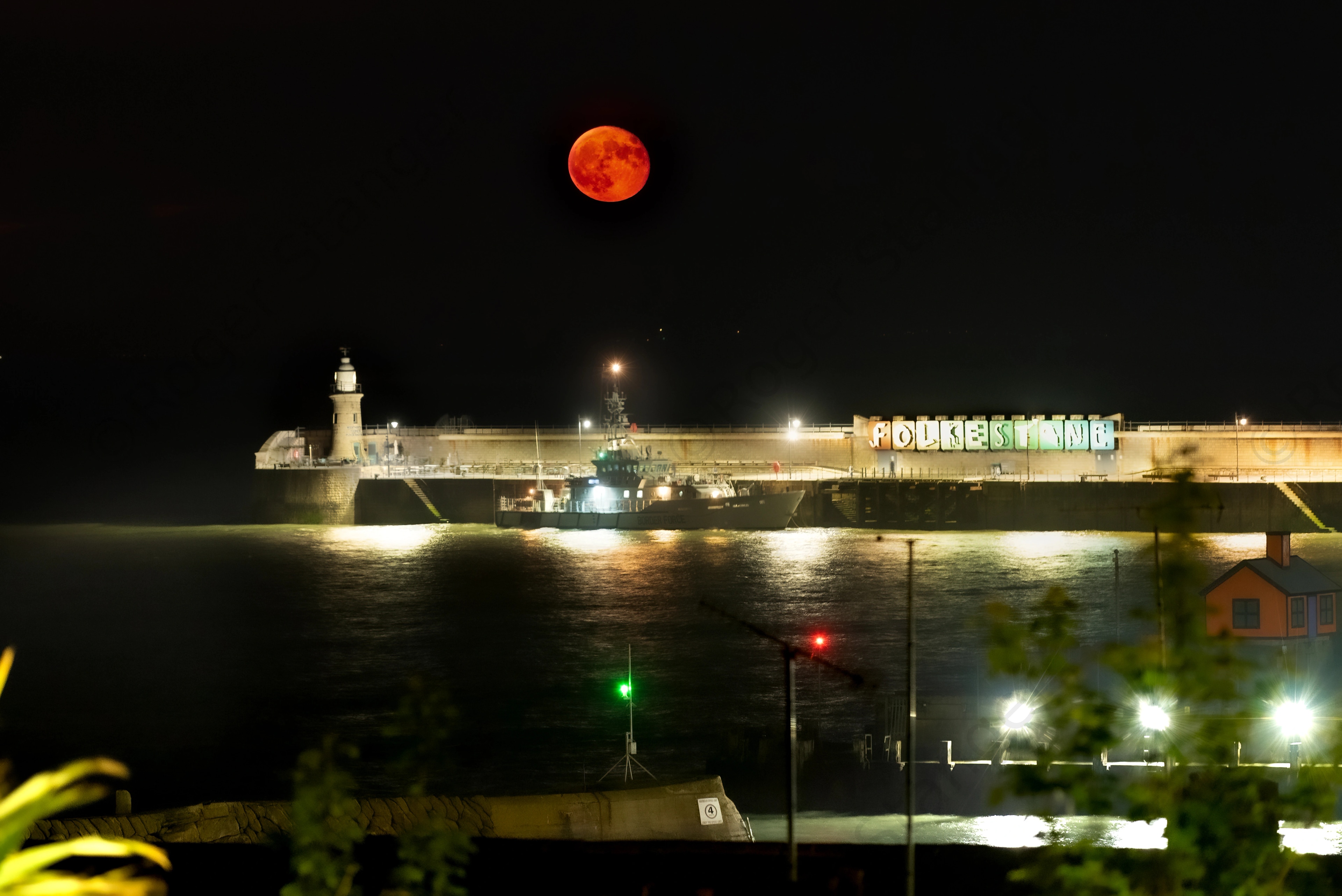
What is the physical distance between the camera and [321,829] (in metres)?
6.03

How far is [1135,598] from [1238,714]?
26.2 metres

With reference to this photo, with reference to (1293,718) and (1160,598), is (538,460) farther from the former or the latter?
(1160,598)

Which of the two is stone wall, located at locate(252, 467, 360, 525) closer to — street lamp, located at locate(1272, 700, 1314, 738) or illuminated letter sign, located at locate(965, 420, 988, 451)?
illuminated letter sign, located at locate(965, 420, 988, 451)

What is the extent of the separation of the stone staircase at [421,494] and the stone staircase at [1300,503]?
3212cm

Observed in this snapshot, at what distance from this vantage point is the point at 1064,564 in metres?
34.7

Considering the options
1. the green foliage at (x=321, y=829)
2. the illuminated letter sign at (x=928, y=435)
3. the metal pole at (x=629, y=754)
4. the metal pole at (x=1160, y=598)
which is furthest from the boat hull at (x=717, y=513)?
the metal pole at (x=1160, y=598)

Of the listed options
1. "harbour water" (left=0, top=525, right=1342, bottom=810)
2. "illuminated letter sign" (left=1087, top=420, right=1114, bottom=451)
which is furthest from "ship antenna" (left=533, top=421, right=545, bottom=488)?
"illuminated letter sign" (left=1087, top=420, right=1114, bottom=451)

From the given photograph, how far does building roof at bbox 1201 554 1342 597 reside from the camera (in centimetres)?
1559

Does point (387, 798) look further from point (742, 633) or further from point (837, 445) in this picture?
point (837, 445)

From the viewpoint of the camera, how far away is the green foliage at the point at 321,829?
19.4ft

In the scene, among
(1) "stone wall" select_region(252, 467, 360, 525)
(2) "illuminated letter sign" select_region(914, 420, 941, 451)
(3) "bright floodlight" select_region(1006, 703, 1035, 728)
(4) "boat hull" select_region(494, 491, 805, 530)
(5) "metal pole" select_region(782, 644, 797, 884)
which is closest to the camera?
(5) "metal pole" select_region(782, 644, 797, 884)

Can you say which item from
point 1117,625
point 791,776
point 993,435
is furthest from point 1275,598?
point 993,435

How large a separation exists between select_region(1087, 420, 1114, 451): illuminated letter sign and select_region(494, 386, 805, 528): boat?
1206 centimetres

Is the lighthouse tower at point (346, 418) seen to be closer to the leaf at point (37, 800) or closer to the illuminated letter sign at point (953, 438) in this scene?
the illuminated letter sign at point (953, 438)
